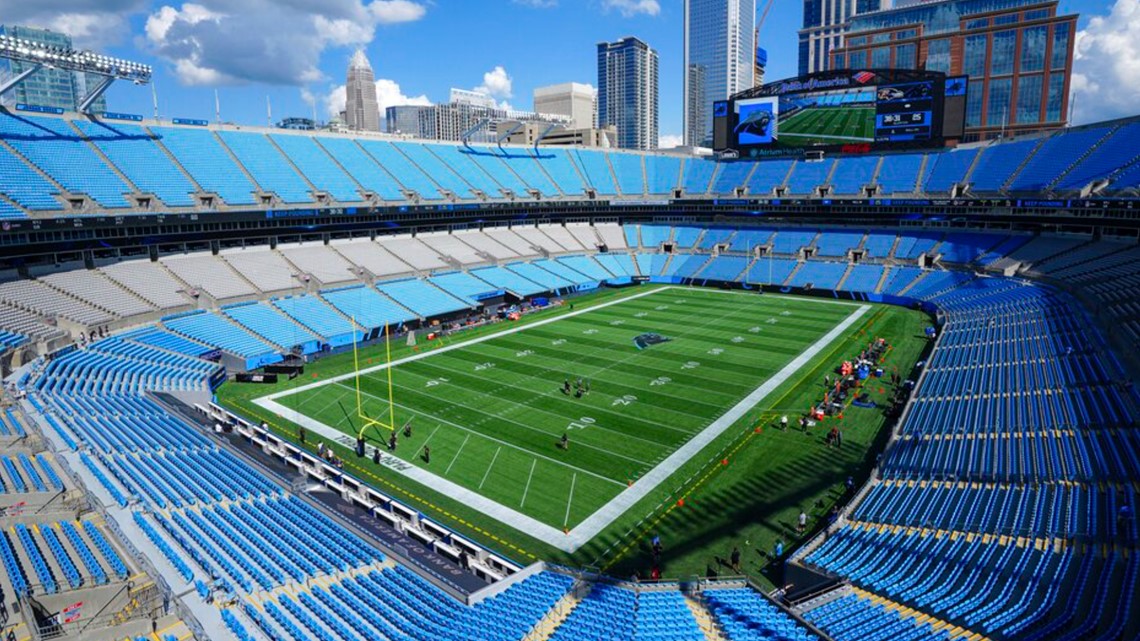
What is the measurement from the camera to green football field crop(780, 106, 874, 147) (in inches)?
2373

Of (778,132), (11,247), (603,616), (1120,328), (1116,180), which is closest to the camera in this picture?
(603,616)

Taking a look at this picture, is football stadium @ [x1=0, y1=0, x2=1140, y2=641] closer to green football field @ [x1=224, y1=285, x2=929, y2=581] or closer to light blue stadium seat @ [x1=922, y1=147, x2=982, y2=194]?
green football field @ [x1=224, y1=285, x2=929, y2=581]

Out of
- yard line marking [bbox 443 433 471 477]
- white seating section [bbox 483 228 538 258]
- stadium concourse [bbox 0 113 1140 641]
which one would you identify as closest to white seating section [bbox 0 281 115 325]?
stadium concourse [bbox 0 113 1140 641]

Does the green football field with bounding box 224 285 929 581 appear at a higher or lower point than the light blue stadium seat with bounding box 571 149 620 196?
lower

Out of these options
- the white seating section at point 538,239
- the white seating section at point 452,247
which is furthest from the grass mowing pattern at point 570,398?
the white seating section at point 538,239

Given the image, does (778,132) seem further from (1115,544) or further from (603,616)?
(603,616)

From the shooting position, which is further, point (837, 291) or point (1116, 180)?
point (837, 291)

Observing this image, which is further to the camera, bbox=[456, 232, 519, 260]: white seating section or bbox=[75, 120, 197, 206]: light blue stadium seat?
bbox=[456, 232, 519, 260]: white seating section

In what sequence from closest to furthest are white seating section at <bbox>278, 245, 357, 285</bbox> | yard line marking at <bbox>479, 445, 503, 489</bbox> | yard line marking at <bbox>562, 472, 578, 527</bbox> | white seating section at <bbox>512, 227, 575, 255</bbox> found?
yard line marking at <bbox>562, 472, 578, 527</bbox>, yard line marking at <bbox>479, 445, 503, 489</bbox>, white seating section at <bbox>278, 245, 357, 285</bbox>, white seating section at <bbox>512, 227, 575, 255</bbox>

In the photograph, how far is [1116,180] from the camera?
4331 cm

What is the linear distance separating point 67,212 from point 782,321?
45.4m

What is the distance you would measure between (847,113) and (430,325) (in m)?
44.0

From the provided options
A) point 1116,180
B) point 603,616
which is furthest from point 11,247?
point 1116,180

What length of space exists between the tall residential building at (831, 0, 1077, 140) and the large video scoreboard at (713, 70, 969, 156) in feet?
194
